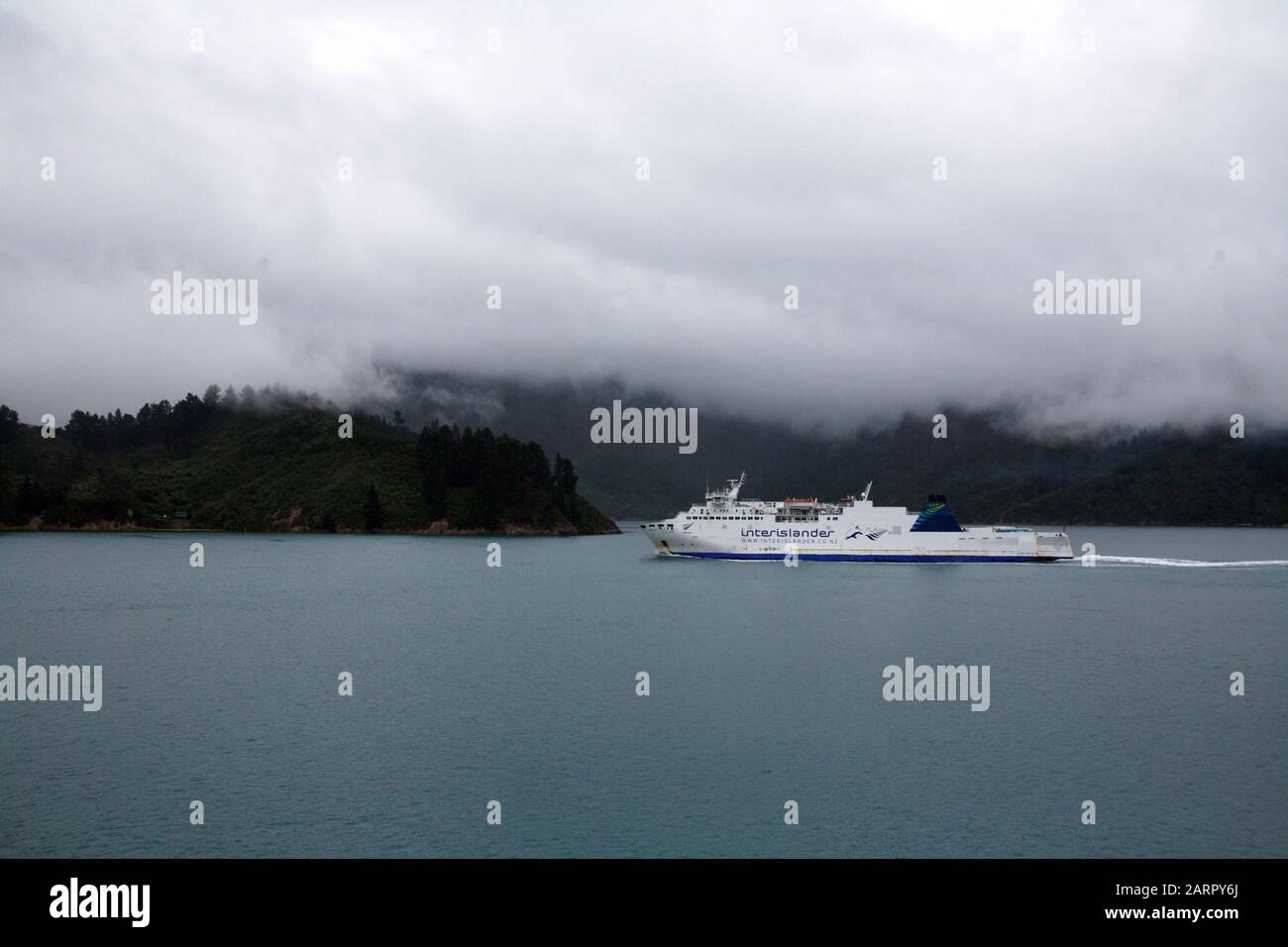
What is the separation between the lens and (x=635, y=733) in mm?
30438

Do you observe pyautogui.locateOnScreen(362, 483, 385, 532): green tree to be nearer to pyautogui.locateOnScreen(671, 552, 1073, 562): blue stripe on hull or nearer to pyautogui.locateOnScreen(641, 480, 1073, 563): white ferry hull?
pyautogui.locateOnScreen(641, 480, 1073, 563): white ferry hull

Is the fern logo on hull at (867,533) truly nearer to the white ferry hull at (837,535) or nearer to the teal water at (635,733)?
the white ferry hull at (837,535)

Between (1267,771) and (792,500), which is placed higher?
(792,500)

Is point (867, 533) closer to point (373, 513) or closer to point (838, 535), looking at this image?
point (838, 535)

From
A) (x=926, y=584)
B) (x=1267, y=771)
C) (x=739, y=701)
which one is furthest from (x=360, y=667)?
(x=926, y=584)

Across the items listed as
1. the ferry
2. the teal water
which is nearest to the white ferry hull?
the ferry

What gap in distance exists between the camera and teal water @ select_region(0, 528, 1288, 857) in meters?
22.0

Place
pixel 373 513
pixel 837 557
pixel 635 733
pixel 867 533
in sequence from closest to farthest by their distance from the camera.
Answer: pixel 635 733
pixel 867 533
pixel 837 557
pixel 373 513

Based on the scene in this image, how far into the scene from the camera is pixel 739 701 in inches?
1399

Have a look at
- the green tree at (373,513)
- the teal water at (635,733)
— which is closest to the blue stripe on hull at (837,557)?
the teal water at (635,733)

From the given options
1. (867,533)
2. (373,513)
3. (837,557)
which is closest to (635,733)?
(837,557)

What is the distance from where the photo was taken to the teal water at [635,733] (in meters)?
22.0
